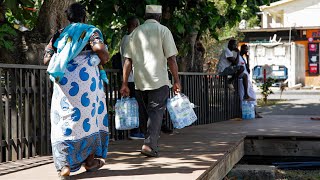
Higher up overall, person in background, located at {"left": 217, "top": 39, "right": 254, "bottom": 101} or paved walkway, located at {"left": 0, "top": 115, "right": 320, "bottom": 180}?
person in background, located at {"left": 217, "top": 39, "right": 254, "bottom": 101}

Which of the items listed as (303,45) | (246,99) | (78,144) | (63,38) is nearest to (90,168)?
(78,144)

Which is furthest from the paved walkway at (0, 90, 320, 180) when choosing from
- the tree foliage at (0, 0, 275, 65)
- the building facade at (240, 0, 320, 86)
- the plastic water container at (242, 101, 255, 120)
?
the building facade at (240, 0, 320, 86)

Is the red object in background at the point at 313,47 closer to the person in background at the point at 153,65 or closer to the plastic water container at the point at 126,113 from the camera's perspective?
the plastic water container at the point at 126,113

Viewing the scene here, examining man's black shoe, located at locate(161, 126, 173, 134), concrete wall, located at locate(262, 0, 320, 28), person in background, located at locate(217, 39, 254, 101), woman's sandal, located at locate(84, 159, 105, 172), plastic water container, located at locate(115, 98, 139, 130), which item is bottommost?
man's black shoe, located at locate(161, 126, 173, 134)

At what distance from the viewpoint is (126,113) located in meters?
8.30

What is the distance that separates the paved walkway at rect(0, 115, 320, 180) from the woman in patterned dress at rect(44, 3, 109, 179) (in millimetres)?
315

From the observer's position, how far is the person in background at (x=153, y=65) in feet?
23.8

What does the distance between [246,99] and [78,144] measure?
8503 millimetres

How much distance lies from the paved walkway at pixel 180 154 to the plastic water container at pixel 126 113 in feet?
1.05

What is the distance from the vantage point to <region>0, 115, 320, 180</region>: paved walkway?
6230 millimetres

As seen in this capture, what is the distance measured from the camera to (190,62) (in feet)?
51.9

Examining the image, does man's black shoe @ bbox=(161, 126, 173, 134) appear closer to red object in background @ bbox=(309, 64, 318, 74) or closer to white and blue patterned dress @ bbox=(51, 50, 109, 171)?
white and blue patterned dress @ bbox=(51, 50, 109, 171)

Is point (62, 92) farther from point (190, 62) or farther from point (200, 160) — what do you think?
point (190, 62)

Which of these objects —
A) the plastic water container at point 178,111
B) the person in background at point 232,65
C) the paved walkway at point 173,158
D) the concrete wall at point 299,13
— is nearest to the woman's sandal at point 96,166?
the paved walkway at point 173,158
